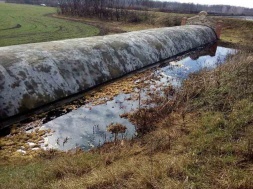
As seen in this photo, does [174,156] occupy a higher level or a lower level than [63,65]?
lower

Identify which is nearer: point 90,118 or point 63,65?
point 90,118

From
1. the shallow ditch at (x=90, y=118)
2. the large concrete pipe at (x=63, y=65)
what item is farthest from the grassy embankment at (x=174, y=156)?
the large concrete pipe at (x=63, y=65)

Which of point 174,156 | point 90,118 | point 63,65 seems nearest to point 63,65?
point 63,65

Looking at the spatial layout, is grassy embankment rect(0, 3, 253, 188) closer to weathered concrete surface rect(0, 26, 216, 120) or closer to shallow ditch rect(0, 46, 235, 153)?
shallow ditch rect(0, 46, 235, 153)

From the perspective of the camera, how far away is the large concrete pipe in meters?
8.98

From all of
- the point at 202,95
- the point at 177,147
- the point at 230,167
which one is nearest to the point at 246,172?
the point at 230,167

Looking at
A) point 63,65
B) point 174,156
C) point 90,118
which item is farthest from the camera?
point 63,65

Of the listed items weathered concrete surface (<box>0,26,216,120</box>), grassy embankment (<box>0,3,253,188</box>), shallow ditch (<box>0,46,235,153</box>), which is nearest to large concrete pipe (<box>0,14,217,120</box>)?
weathered concrete surface (<box>0,26,216,120</box>)

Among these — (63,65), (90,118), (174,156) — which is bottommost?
(90,118)

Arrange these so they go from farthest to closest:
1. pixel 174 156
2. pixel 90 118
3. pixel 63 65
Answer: pixel 63 65 → pixel 90 118 → pixel 174 156

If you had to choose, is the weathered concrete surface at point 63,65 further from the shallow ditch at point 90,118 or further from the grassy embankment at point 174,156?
the grassy embankment at point 174,156

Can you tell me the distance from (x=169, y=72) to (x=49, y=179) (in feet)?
38.1

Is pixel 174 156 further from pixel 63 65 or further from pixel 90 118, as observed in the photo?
pixel 63 65

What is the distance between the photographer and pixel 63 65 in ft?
36.2
